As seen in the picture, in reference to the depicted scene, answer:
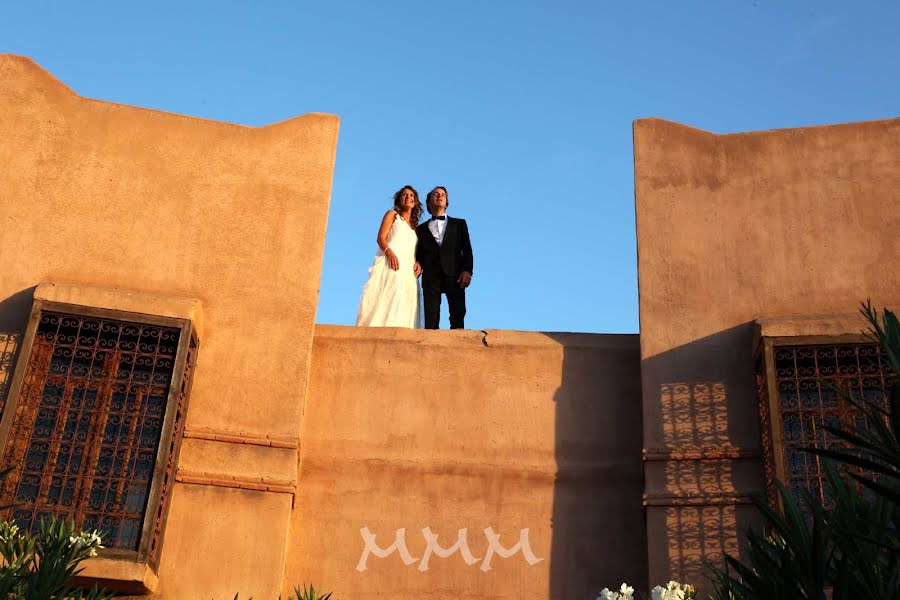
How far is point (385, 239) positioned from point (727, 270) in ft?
9.81

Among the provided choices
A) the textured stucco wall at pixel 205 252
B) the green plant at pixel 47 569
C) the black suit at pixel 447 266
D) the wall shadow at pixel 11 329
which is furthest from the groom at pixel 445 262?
the green plant at pixel 47 569

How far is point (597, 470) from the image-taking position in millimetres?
8555

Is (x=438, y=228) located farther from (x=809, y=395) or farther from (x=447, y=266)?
(x=809, y=395)

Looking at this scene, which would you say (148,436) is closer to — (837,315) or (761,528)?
(761,528)

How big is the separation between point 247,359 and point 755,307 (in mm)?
3613

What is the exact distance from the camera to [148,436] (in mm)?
8266

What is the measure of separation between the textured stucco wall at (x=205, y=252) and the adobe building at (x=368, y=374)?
0.02 m

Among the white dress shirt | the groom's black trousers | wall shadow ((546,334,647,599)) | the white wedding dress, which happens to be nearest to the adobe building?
wall shadow ((546,334,647,599))

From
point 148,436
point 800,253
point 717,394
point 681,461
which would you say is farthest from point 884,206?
point 148,436

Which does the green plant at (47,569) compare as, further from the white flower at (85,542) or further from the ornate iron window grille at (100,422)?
the ornate iron window grille at (100,422)

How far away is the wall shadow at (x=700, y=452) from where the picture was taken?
7.94 meters

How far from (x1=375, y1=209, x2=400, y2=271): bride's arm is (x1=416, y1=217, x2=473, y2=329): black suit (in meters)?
Result: 0.26

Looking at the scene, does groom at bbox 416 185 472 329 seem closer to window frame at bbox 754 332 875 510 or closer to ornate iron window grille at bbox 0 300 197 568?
ornate iron window grille at bbox 0 300 197 568

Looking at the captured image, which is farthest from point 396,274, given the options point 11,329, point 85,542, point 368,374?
point 85,542
